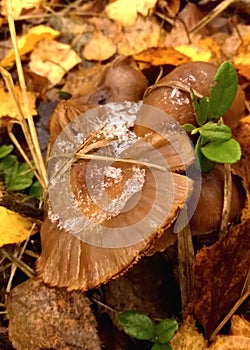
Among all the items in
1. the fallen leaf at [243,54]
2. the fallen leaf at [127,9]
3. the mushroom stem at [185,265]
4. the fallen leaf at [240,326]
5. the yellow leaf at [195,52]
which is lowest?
the fallen leaf at [240,326]

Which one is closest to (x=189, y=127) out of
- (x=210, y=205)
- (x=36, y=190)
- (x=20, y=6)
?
(x=210, y=205)

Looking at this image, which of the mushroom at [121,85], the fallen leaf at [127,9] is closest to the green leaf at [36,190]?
the mushroom at [121,85]

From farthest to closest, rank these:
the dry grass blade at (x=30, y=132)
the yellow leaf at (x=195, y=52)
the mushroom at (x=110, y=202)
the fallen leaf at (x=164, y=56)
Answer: the yellow leaf at (x=195, y=52) < the fallen leaf at (x=164, y=56) < the dry grass blade at (x=30, y=132) < the mushroom at (x=110, y=202)

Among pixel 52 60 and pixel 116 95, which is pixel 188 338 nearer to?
pixel 116 95

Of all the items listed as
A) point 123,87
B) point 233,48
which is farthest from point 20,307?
point 233,48

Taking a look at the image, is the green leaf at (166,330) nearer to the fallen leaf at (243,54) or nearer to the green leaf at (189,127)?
the green leaf at (189,127)

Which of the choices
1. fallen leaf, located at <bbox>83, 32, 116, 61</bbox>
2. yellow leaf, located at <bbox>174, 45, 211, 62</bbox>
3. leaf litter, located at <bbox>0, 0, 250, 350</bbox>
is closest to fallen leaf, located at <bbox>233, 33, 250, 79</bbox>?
leaf litter, located at <bbox>0, 0, 250, 350</bbox>

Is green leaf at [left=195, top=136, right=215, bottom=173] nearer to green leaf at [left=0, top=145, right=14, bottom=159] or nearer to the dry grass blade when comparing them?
the dry grass blade
